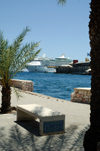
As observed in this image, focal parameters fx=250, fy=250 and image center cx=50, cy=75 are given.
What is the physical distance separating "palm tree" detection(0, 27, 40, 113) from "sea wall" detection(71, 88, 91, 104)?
3.22m

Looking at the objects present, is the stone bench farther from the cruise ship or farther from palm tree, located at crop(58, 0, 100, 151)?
the cruise ship

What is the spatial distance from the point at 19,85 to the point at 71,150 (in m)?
12.8

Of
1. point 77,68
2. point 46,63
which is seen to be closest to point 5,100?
point 77,68

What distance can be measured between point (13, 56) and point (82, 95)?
3.93m

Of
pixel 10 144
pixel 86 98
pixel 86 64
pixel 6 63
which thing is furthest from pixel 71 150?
pixel 86 64

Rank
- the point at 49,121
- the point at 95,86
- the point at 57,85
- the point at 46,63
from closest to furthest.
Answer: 1. the point at 95,86
2. the point at 49,121
3. the point at 57,85
4. the point at 46,63

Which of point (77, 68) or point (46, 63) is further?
point (46, 63)

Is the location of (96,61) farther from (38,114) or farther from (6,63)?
(6,63)

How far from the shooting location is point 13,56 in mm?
8547

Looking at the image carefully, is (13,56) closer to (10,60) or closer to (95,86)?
(10,60)

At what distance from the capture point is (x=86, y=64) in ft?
358

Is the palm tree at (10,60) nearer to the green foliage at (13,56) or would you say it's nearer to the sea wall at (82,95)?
the green foliage at (13,56)

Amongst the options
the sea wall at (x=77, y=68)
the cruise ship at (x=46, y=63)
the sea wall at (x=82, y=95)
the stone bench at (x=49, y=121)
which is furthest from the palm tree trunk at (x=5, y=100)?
the cruise ship at (x=46, y=63)

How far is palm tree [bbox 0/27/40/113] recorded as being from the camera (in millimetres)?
8367
